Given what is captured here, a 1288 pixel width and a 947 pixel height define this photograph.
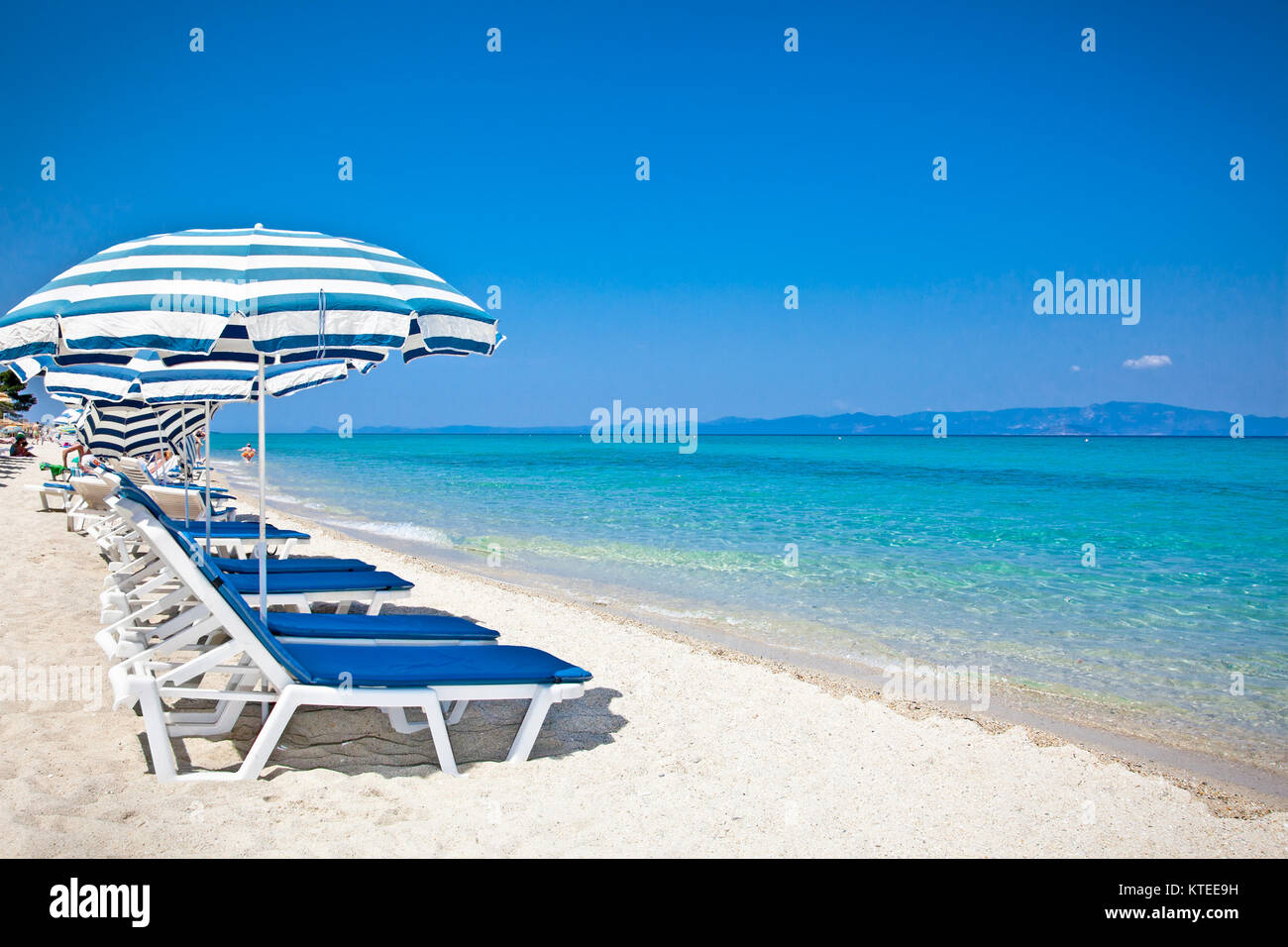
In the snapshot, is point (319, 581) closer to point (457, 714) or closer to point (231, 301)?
point (457, 714)

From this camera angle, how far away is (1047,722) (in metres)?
5.07

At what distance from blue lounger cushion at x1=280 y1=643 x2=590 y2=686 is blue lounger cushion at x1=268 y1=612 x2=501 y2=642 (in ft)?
0.33

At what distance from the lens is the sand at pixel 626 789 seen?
2.81 meters

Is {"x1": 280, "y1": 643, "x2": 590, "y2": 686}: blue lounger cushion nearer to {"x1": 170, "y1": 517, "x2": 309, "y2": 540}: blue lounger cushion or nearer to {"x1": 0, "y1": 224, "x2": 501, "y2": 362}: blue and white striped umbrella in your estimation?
{"x1": 0, "y1": 224, "x2": 501, "y2": 362}: blue and white striped umbrella

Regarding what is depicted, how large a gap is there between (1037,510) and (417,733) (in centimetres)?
1950

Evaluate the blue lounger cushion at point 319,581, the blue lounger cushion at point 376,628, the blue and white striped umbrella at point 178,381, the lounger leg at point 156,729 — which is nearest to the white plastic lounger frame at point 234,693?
the lounger leg at point 156,729

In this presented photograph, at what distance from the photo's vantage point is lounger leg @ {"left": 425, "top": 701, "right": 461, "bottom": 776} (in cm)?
343

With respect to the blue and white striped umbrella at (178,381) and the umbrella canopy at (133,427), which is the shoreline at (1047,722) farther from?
the umbrella canopy at (133,427)

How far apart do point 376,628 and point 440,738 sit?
3.68 feet

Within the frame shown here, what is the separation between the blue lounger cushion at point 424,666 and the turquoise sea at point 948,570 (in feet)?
11.2

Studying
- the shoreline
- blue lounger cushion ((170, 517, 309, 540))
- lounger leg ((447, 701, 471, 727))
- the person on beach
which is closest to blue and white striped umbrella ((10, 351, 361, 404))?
blue lounger cushion ((170, 517, 309, 540))

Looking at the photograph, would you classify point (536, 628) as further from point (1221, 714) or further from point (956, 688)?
point (1221, 714)

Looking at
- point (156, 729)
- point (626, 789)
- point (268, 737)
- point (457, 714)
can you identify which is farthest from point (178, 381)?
point (626, 789)

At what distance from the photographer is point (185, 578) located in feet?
10.4
